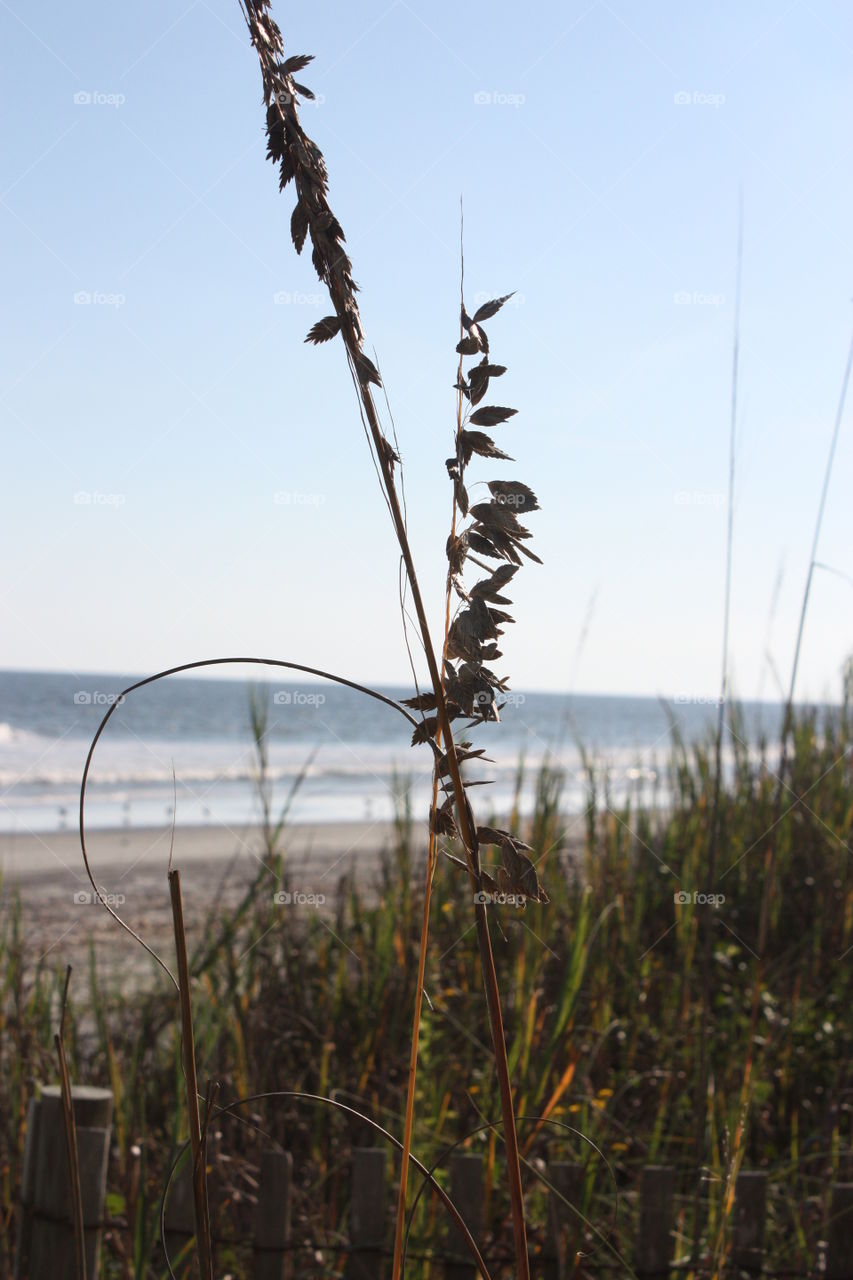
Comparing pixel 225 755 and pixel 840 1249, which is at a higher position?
pixel 840 1249

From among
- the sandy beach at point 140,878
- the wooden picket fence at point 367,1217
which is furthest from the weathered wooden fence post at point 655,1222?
the sandy beach at point 140,878

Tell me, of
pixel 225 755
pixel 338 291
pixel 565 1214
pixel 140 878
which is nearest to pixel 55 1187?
pixel 565 1214

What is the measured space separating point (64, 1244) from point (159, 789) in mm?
15558

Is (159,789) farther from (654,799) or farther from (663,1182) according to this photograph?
(663,1182)

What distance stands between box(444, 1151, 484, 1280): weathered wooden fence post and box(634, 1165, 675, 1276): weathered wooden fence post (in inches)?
10.3

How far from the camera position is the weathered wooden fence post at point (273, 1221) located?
5.58 feet

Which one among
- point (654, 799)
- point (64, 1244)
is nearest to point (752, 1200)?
point (64, 1244)

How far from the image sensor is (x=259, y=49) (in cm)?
40

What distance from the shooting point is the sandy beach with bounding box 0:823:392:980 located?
3.99 meters

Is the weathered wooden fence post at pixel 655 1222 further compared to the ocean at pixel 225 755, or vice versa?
the ocean at pixel 225 755

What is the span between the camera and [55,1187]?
158 centimetres

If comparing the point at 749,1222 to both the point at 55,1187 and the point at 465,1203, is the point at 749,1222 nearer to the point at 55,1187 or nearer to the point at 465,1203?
the point at 465,1203

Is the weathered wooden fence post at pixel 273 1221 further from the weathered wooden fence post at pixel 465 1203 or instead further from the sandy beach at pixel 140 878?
the sandy beach at pixel 140 878

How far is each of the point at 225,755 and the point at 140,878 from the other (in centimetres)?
1410
